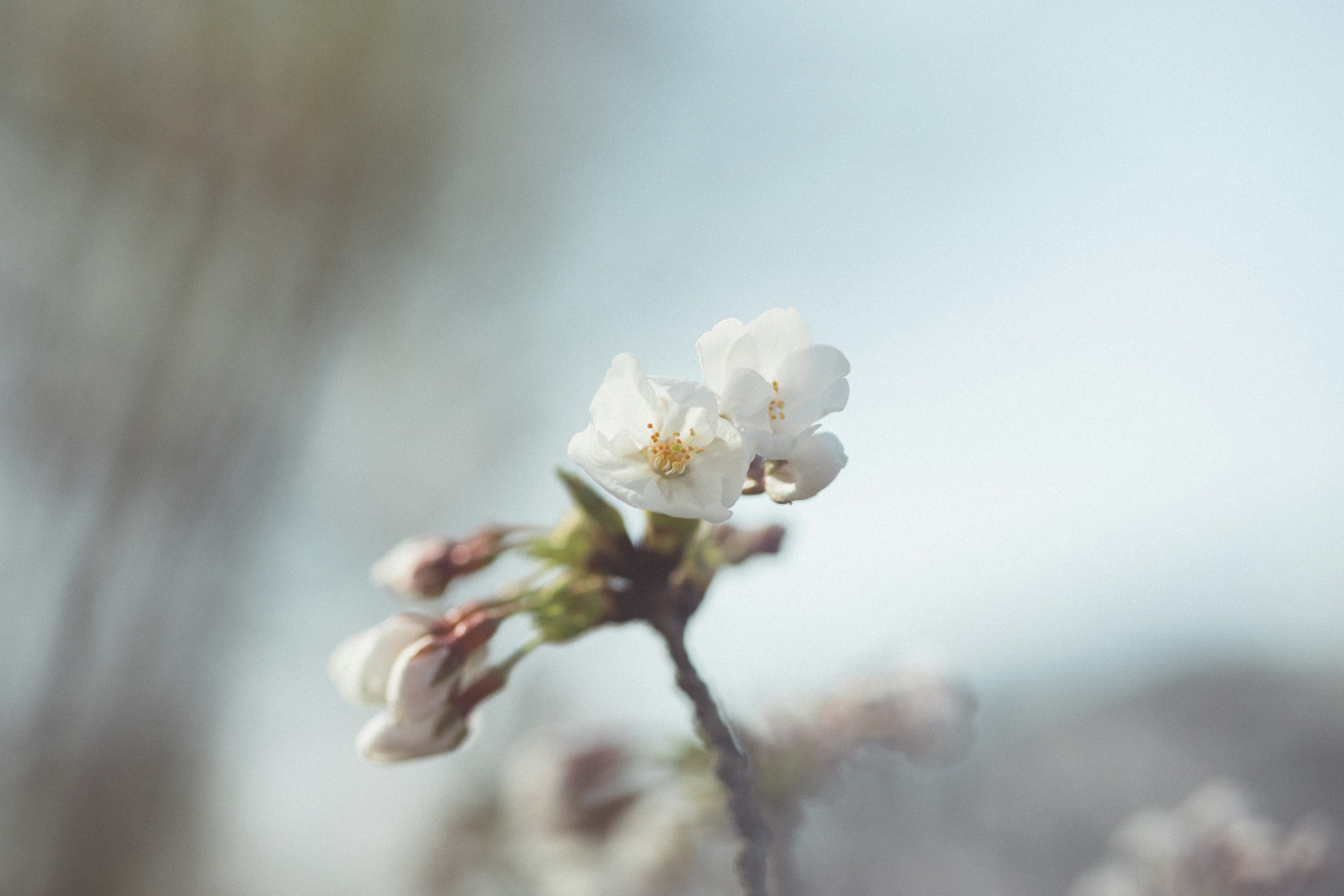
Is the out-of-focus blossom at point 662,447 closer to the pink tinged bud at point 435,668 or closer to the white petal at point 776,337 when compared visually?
the white petal at point 776,337

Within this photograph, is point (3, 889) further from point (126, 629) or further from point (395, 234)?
point (395, 234)

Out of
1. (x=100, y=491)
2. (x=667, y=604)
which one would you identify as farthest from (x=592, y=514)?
(x=100, y=491)

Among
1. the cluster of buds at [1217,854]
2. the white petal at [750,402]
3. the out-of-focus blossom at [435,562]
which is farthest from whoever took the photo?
the cluster of buds at [1217,854]

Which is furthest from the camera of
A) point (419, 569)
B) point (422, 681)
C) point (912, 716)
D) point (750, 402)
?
point (912, 716)

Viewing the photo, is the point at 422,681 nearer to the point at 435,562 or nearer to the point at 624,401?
the point at 435,562

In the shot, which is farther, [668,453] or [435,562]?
[435,562]

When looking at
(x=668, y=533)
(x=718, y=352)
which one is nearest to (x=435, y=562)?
(x=668, y=533)

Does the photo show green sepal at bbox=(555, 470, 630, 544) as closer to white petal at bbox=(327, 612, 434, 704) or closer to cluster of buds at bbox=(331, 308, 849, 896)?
cluster of buds at bbox=(331, 308, 849, 896)

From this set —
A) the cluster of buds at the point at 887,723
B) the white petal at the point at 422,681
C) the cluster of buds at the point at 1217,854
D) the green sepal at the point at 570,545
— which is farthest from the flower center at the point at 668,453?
the cluster of buds at the point at 1217,854
